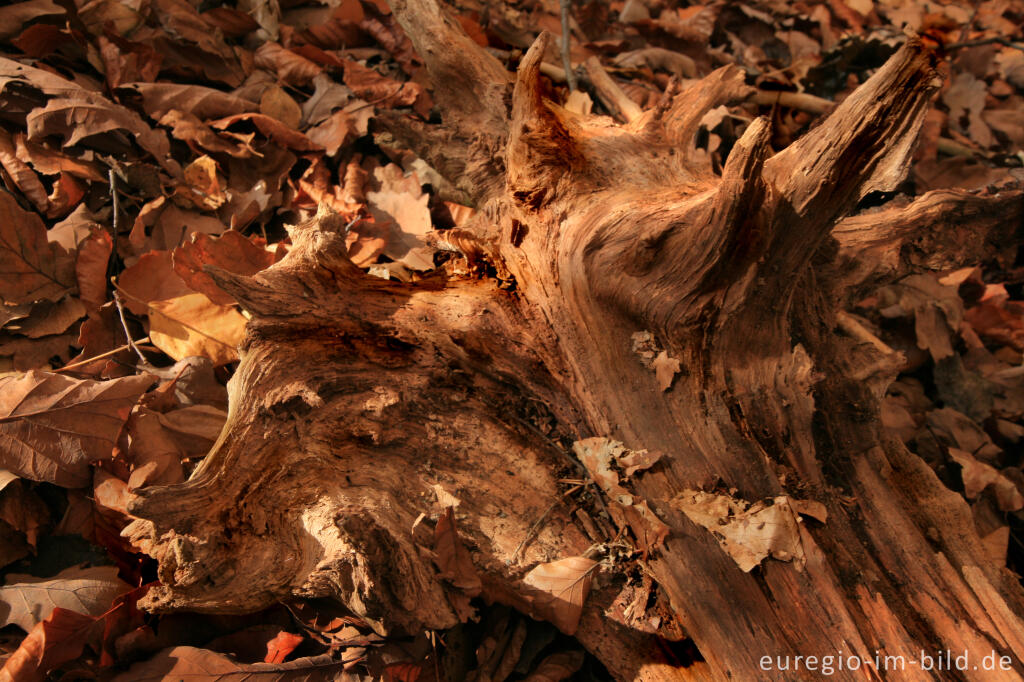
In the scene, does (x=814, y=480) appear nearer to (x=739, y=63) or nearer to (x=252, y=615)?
(x=252, y=615)

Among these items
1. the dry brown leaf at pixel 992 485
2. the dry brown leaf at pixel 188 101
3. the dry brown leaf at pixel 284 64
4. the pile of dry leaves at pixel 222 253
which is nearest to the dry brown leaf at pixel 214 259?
the pile of dry leaves at pixel 222 253

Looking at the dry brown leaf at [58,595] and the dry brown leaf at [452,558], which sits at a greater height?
the dry brown leaf at [452,558]

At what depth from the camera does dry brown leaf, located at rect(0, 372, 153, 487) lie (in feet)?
4.87

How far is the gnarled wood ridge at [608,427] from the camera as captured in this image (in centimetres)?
124

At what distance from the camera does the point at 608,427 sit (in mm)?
1421

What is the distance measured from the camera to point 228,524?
126 cm

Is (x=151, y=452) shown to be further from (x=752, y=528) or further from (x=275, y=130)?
(x=752, y=528)

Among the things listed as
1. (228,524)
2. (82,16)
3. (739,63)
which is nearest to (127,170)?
(82,16)

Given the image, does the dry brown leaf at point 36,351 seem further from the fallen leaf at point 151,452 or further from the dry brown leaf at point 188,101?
the dry brown leaf at point 188,101

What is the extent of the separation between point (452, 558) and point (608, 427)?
47 centimetres

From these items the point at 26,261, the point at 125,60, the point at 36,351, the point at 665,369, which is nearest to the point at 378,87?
the point at 125,60

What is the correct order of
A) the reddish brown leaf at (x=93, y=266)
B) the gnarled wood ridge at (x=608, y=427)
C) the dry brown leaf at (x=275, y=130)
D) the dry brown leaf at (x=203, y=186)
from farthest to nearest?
the dry brown leaf at (x=275, y=130) < the dry brown leaf at (x=203, y=186) < the reddish brown leaf at (x=93, y=266) < the gnarled wood ridge at (x=608, y=427)

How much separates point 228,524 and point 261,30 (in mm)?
2329

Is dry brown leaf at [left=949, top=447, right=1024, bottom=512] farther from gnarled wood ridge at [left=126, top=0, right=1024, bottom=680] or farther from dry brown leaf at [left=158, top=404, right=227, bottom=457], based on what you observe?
dry brown leaf at [left=158, top=404, right=227, bottom=457]
